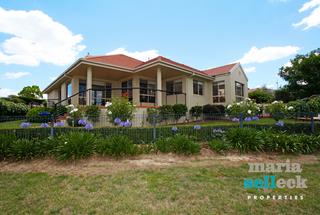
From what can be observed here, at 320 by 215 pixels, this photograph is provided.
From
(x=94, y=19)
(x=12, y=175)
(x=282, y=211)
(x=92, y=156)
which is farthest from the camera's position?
(x=94, y=19)

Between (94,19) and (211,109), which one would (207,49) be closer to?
(211,109)

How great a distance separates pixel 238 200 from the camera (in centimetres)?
296

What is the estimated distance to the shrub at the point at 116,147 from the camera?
17.1 feet

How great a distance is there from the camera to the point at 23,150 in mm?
5047

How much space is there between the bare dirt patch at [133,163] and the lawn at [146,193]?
0.29 m

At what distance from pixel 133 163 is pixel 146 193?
5.63ft

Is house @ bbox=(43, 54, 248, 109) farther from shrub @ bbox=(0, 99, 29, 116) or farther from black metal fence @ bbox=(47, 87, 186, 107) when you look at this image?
shrub @ bbox=(0, 99, 29, 116)

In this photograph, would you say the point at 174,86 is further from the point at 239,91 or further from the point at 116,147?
the point at 116,147

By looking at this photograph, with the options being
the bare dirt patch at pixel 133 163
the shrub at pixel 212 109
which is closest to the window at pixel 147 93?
the shrub at pixel 212 109

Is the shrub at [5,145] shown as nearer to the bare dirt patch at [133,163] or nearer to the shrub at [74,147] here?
the bare dirt patch at [133,163]

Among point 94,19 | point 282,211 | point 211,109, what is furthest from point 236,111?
point 94,19

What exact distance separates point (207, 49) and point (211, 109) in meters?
4.98

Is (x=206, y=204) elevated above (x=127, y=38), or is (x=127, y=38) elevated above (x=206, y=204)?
(x=127, y=38)

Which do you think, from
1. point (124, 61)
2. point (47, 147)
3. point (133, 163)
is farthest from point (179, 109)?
point (47, 147)
